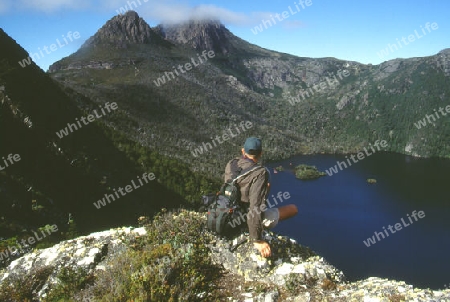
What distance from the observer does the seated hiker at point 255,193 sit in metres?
7.37

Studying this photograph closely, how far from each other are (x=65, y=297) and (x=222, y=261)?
385 centimetres

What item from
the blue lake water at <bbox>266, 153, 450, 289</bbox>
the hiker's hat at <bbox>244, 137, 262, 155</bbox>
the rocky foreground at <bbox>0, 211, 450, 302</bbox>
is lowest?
the blue lake water at <bbox>266, 153, 450, 289</bbox>

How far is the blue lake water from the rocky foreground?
79.3 metres

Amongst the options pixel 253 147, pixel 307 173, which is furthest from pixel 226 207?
pixel 307 173

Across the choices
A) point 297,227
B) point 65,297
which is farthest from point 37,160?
point 297,227

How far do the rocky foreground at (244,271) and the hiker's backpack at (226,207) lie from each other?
1.01m

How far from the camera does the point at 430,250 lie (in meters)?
94.6

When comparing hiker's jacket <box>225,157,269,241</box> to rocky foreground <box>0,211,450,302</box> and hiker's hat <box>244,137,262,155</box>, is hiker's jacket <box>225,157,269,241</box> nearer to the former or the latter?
hiker's hat <box>244,137,262,155</box>

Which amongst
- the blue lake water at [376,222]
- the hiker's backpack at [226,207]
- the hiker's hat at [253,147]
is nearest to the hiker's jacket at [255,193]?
the hiker's backpack at [226,207]

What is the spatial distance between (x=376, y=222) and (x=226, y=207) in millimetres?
124942

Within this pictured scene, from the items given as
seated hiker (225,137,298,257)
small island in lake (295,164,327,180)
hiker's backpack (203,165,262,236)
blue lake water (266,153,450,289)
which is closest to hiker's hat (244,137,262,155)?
seated hiker (225,137,298,257)

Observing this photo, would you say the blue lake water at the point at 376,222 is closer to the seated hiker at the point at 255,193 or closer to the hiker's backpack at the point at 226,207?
the seated hiker at the point at 255,193

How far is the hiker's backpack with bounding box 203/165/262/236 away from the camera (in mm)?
7841

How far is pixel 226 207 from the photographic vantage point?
8.14m
